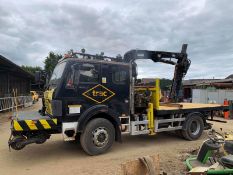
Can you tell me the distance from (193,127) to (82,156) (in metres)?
4.39

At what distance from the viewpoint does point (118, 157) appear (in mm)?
6656

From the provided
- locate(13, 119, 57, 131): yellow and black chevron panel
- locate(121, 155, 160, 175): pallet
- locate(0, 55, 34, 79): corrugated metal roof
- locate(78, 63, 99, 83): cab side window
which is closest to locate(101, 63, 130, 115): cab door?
locate(78, 63, 99, 83): cab side window

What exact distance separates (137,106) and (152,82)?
3.19ft

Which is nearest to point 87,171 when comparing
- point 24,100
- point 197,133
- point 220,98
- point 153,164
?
point 153,164

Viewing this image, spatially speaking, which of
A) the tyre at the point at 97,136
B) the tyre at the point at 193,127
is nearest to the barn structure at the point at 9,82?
the tyre at the point at 97,136

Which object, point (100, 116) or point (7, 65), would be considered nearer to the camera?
point (100, 116)

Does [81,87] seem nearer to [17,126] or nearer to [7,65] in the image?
[17,126]

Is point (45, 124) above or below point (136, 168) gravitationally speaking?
above

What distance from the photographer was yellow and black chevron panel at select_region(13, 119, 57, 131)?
597 centimetres

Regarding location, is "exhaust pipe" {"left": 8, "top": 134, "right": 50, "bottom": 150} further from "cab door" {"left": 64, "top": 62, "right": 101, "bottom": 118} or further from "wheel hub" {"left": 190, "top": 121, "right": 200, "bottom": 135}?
"wheel hub" {"left": 190, "top": 121, "right": 200, "bottom": 135}

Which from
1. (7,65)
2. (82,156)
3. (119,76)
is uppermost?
(7,65)

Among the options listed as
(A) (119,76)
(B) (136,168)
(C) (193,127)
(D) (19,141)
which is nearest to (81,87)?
(A) (119,76)

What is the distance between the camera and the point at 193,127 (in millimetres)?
9047

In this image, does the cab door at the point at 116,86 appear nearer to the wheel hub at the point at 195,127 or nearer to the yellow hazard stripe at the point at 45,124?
the yellow hazard stripe at the point at 45,124
